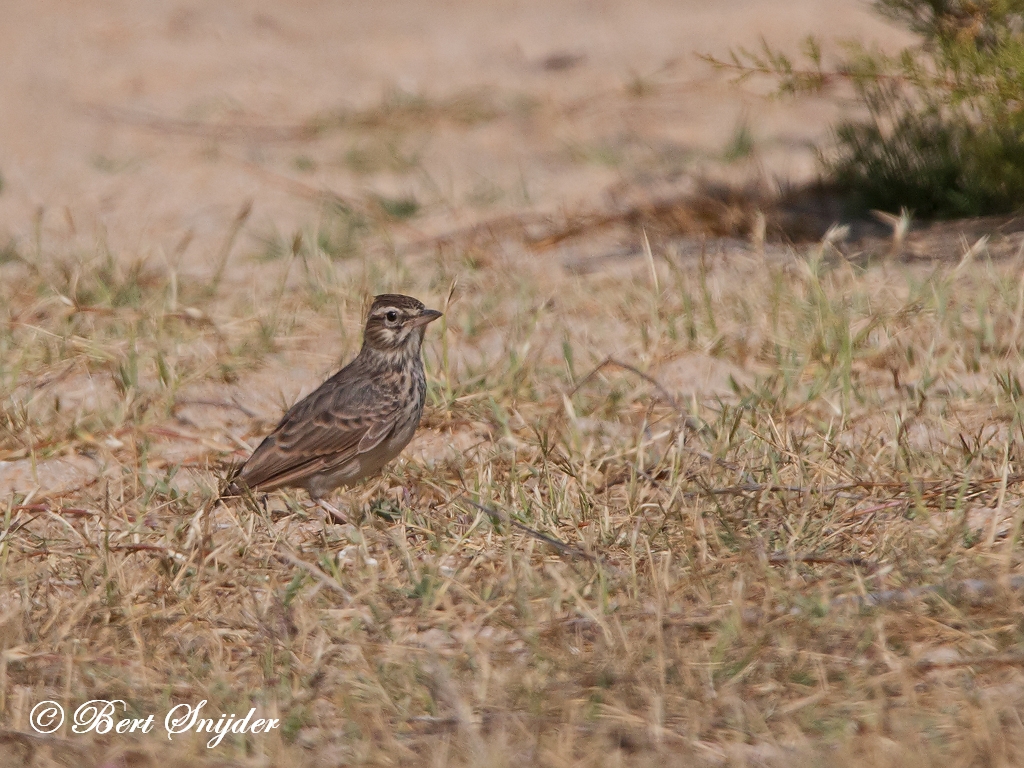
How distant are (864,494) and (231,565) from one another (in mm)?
1952

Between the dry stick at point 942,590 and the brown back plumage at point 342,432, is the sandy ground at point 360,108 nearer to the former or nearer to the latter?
the brown back plumage at point 342,432

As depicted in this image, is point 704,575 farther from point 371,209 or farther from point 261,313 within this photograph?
point 371,209

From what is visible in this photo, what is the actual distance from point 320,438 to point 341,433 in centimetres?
7

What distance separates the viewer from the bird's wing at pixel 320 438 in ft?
15.0

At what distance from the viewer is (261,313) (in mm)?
6152

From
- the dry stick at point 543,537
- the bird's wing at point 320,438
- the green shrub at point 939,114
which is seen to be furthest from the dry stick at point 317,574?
the green shrub at point 939,114

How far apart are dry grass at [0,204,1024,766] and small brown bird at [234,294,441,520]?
13 centimetres

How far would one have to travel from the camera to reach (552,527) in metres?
4.11

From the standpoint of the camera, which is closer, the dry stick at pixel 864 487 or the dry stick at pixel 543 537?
the dry stick at pixel 543 537

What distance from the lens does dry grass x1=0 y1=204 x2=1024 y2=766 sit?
3.09 meters

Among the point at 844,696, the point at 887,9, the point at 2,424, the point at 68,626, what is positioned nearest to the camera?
the point at 844,696

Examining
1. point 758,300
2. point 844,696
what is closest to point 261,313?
point 758,300

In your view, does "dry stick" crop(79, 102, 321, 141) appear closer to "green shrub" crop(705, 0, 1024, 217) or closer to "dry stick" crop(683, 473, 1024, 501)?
"green shrub" crop(705, 0, 1024, 217)

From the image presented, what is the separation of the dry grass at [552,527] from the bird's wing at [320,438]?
0.49 feet
